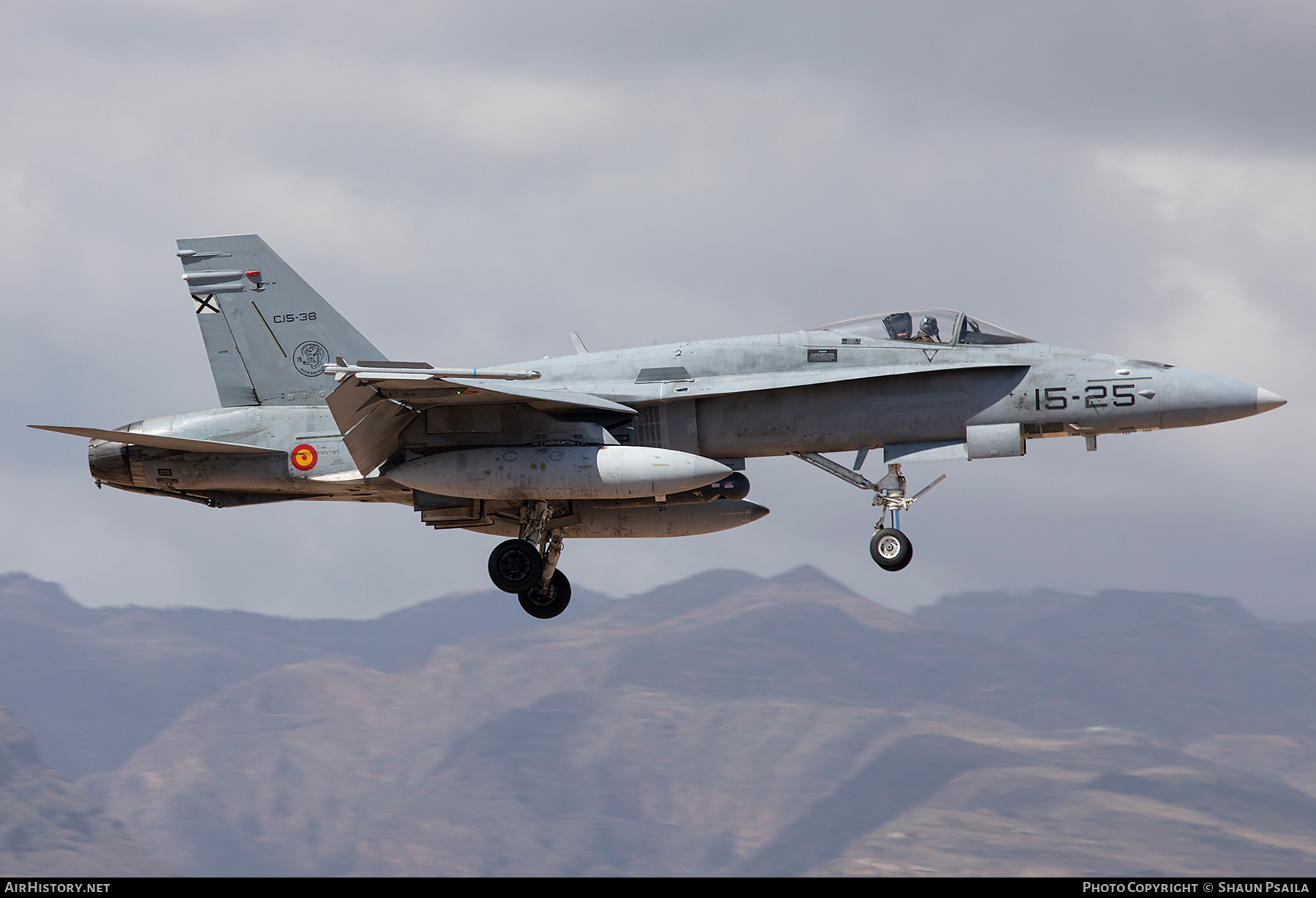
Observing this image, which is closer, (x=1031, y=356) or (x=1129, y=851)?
(x=1031, y=356)

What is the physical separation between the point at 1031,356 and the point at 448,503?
8380mm

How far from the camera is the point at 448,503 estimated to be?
20.6 meters

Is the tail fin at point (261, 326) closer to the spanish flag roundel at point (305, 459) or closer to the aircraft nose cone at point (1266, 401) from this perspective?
the spanish flag roundel at point (305, 459)

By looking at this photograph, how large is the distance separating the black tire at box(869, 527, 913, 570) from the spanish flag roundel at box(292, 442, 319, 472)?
25.8 ft

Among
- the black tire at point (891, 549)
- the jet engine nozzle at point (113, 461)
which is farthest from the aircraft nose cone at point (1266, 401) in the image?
the jet engine nozzle at point (113, 461)

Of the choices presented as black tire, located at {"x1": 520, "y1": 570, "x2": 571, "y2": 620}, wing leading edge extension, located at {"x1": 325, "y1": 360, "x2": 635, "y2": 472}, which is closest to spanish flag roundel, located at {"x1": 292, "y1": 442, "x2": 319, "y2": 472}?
wing leading edge extension, located at {"x1": 325, "y1": 360, "x2": 635, "y2": 472}

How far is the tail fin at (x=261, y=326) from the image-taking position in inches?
827

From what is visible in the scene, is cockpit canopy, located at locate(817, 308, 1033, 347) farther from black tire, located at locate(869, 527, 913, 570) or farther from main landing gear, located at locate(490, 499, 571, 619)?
main landing gear, located at locate(490, 499, 571, 619)

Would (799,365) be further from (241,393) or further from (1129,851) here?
(1129,851)
